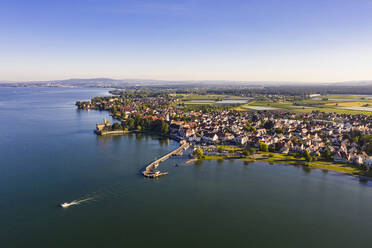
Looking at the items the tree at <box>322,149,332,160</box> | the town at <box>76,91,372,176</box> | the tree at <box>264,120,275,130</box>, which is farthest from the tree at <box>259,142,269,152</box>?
the tree at <box>264,120,275,130</box>

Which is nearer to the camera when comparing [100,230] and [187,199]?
[100,230]

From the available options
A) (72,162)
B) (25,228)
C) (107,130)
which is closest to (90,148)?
(72,162)

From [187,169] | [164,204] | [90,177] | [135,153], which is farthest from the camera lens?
[135,153]

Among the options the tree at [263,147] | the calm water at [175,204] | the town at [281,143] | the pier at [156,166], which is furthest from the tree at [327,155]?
the pier at [156,166]

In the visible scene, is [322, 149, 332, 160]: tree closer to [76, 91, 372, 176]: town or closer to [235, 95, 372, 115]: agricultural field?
[76, 91, 372, 176]: town

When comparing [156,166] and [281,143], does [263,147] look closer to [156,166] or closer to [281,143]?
[281,143]

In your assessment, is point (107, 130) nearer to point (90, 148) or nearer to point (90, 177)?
point (90, 148)

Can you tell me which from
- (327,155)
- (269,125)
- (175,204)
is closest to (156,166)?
(175,204)
